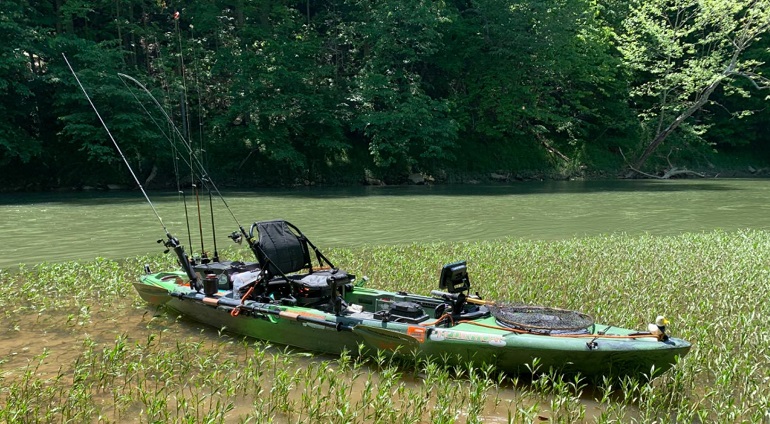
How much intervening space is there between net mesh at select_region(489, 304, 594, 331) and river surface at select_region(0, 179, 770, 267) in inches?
239

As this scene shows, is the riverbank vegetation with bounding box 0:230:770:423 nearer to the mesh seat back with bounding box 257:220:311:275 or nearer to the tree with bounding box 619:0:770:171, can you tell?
the mesh seat back with bounding box 257:220:311:275

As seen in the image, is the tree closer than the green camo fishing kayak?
No

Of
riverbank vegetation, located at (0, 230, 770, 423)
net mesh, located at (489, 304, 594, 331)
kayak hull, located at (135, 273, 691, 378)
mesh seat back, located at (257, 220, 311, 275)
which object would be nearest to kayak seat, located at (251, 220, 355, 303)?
mesh seat back, located at (257, 220, 311, 275)

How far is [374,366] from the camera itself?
5.66 metres

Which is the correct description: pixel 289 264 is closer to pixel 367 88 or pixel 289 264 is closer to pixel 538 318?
pixel 538 318

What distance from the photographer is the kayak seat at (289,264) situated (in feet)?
21.7

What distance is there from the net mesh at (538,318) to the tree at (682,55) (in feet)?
106

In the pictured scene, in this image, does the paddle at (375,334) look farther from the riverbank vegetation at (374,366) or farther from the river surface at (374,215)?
the river surface at (374,215)

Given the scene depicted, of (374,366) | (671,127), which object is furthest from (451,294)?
(671,127)

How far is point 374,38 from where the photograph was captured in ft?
105

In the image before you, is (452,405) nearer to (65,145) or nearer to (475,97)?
(65,145)

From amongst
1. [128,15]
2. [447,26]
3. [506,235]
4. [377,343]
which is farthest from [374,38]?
[377,343]

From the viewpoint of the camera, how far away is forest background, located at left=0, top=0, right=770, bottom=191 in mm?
27969

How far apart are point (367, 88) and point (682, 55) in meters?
22.0
